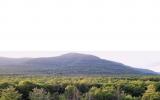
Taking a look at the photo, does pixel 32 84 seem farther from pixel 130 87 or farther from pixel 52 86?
pixel 130 87

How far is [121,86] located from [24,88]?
20867 millimetres

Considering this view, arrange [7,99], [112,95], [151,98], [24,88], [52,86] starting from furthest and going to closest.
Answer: [52,86]
[24,88]
[112,95]
[151,98]
[7,99]

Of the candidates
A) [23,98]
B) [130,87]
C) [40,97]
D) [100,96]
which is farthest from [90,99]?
[130,87]

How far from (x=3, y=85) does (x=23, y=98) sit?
7446 millimetres

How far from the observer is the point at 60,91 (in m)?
90.0

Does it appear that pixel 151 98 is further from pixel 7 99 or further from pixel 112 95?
pixel 7 99

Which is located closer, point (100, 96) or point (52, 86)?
point (100, 96)

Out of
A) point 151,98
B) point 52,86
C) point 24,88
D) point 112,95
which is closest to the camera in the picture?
point 151,98

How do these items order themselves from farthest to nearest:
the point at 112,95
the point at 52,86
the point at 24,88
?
the point at 52,86 < the point at 24,88 < the point at 112,95

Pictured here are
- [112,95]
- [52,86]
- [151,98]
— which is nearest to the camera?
[151,98]

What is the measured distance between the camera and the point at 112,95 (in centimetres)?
7606

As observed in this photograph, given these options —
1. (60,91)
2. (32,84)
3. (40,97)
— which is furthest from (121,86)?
(40,97)

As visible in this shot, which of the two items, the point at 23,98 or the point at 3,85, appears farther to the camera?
the point at 3,85

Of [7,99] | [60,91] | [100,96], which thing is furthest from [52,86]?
[7,99]
